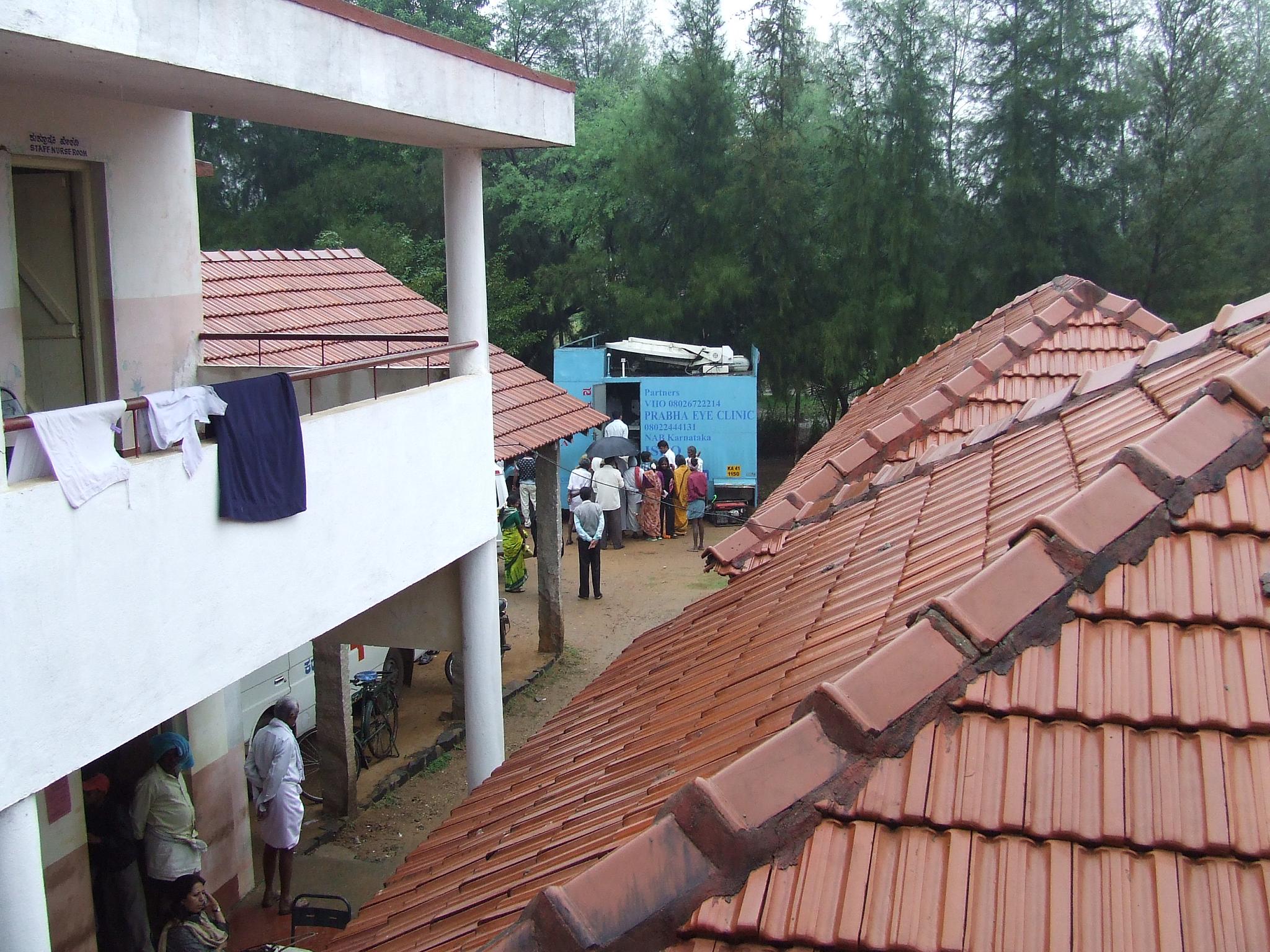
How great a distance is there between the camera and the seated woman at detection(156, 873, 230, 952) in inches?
272

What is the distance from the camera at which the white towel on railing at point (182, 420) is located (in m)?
5.28

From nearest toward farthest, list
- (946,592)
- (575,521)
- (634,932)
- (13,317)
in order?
(634,932) → (946,592) → (13,317) → (575,521)

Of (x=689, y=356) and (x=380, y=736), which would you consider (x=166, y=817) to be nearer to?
(x=380, y=736)

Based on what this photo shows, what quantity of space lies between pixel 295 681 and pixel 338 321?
364cm

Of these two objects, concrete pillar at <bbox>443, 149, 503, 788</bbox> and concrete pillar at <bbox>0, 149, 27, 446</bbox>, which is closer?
concrete pillar at <bbox>0, 149, 27, 446</bbox>

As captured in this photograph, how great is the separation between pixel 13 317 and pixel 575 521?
1055 centimetres

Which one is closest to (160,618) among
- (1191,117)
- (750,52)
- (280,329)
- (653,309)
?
(280,329)

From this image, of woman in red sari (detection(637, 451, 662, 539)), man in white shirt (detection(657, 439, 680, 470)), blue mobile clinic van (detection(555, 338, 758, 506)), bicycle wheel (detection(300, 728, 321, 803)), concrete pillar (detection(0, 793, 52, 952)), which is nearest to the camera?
concrete pillar (detection(0, 793, 52, 952))

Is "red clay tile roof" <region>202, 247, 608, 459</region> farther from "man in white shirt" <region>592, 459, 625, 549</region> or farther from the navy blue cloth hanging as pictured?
"man in white shirt" <region>592, 459, 625, 549</region>

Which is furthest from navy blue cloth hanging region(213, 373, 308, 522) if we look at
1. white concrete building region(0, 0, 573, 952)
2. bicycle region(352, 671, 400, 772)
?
bicycle region(352, 671, 400, 772)

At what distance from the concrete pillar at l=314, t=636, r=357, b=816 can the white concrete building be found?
49.0 inches

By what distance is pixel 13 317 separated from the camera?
265 inches

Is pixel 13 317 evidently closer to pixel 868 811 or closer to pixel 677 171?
pixel 868 811

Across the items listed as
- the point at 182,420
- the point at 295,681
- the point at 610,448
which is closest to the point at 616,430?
the point at 610,448
